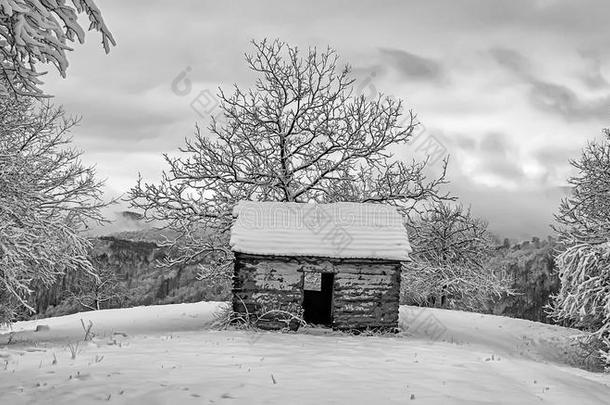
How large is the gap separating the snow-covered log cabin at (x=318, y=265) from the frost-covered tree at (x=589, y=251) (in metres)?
5.60

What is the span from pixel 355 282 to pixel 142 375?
374 inches

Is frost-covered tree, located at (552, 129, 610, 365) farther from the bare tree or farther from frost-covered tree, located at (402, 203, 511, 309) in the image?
the bare tree

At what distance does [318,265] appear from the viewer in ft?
50.5

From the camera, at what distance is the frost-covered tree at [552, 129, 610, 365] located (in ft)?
51.9

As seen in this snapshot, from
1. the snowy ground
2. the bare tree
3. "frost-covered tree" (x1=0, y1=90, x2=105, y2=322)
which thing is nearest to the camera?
the snowy ground

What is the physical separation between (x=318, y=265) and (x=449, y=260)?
39.9 ft

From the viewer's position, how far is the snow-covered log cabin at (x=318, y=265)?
15148mm

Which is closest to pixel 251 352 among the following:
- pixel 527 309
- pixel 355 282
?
pixel 355 282

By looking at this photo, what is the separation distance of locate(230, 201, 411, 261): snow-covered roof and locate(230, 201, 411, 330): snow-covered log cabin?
1.2 inches

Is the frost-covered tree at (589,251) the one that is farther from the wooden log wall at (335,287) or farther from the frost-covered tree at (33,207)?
the frost-covered tree at (33,207)

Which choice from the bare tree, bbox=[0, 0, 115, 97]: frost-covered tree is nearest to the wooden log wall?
bbox=[0, 0, 115, 97]: frost-covered tree

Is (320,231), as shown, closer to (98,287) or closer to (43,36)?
(43,36)

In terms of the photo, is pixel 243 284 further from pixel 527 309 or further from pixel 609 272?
pixel 527 309

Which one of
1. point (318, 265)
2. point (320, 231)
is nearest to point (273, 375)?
point (318, 265)
